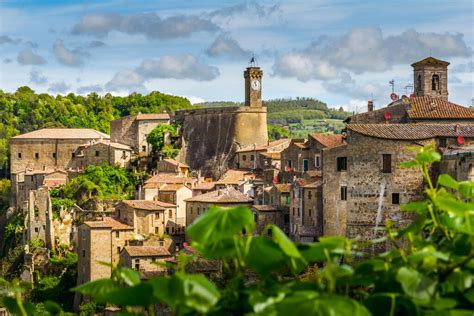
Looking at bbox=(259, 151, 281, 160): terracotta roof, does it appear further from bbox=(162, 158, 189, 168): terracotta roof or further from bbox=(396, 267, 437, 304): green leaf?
bbox=(396, 267, 437, 304): green leaf

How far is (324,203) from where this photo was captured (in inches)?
1695

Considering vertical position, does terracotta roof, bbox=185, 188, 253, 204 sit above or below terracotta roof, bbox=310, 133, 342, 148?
below

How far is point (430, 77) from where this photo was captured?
174 feet

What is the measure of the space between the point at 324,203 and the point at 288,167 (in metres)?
17.5

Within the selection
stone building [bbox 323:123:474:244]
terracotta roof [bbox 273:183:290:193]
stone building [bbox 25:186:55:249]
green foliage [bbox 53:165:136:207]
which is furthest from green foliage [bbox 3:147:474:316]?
green foliage [bbox 53:165:136:207]

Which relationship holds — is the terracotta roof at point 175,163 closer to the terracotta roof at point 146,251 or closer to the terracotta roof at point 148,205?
the terracotta roof at point 148,205

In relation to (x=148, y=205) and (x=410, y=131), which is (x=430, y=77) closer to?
(x=410, y=131)

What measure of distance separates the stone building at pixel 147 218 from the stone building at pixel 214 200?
2.00 m

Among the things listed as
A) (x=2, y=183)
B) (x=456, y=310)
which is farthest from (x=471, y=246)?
(x=2, y=183)

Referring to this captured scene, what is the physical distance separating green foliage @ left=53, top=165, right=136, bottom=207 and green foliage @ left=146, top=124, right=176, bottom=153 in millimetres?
4513

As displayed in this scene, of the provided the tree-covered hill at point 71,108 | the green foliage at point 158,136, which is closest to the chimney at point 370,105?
the green foliage at point 158,136

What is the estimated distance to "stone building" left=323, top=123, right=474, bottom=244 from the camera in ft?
120

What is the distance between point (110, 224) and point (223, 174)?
1713 cm

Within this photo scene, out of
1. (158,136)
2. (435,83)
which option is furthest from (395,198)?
(158,136)
